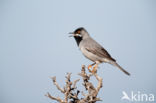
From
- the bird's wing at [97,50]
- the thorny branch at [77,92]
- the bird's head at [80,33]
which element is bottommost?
the thorny branch at [77,92]

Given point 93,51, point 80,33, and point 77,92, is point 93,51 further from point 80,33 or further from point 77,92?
point 77,92

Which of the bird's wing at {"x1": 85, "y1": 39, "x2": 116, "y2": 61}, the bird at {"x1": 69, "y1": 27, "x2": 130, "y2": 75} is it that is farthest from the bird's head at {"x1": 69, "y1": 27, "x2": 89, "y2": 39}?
the bird's wing at {"x1": 85, "y1": 39, "x2": 116, "y2": 61}

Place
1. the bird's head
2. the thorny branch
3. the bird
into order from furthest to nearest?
1. the bird's head
2. the bird
3. the thorny branch

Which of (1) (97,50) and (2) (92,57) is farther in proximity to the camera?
(1) (97,50)

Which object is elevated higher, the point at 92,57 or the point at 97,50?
the point at 97,50

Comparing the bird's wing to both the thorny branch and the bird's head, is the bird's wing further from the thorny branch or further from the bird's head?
the thorny branch

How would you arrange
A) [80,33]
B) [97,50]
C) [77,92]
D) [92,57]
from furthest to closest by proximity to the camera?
[80,33], [97,50], [92,57], [77,92]

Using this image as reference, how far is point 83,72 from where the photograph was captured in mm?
6188

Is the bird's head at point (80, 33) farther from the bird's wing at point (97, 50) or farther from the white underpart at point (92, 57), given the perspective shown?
the white underpart at point (92, 57)

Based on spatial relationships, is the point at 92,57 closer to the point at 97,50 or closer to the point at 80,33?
the point at 97,50

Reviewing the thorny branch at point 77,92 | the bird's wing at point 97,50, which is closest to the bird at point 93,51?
the bird's wing at point 97,50

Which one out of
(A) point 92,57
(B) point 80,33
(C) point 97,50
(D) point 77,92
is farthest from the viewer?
(B) point 80,33

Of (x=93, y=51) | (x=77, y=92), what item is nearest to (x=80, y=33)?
(x=93, y=51)

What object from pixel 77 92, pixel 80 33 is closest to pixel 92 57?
pixel 80 33
